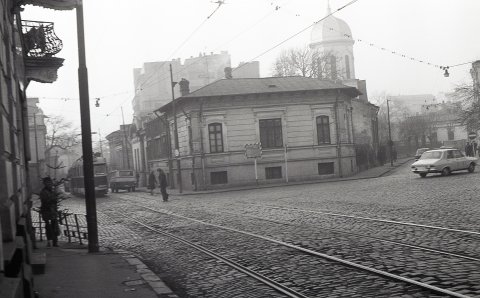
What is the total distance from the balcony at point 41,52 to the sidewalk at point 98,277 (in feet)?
17.4

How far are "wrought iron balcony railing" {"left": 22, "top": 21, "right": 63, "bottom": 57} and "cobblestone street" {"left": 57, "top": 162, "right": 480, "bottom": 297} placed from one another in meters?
5.18

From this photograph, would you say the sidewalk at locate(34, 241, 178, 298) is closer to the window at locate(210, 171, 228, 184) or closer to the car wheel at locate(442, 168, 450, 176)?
the car wheel at locate(442, 168, 450, 176)

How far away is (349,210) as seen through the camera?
647 inches

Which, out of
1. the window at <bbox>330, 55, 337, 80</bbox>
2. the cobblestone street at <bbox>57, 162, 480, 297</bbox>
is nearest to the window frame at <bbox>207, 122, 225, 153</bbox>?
the cobblestone street at <bbox>57, 162, 480, 297</bbox>

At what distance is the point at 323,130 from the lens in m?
39.7

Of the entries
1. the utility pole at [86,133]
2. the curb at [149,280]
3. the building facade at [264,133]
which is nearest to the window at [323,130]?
the building facade at [264,133]

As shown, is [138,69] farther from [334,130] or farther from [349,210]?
[349,210]

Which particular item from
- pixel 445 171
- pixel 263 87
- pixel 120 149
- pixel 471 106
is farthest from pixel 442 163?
pixel 120 149

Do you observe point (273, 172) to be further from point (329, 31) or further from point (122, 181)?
point (329, 31)

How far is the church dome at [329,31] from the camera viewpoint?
68250mm

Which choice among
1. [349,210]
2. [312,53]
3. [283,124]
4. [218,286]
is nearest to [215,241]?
[218,286]

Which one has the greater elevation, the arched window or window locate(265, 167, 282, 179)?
the arched window

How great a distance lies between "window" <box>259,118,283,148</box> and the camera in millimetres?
39094

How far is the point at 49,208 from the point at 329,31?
60154mm
